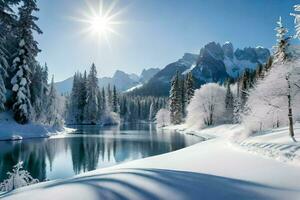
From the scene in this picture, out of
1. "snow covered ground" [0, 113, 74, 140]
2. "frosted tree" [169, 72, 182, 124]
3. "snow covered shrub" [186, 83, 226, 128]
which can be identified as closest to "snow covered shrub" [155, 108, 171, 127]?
"frosted tree" [169, 72, 182, 124]

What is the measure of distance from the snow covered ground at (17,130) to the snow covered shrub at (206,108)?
3243cm

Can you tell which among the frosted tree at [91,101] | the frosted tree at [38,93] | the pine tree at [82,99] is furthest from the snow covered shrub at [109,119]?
the frosted tree at [38,93]

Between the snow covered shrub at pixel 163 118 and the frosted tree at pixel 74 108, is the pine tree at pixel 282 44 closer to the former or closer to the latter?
the snow covered shrub at pixel 163 118

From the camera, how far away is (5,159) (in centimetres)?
2377

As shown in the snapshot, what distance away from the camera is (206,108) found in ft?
215

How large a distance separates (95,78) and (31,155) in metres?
77.1

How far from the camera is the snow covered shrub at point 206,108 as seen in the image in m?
64.8

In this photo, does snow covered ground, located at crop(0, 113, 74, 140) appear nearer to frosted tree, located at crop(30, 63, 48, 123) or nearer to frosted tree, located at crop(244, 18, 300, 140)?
frosted tree, located at crop(30, 63, 48, 123)

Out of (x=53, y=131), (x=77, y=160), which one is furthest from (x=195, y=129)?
(x=77, y=160)

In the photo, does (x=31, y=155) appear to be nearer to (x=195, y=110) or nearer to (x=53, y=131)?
(x=53, y=131)

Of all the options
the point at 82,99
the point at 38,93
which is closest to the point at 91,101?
the point at 82,99

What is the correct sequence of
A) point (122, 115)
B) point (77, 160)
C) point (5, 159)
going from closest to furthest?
point (5, 159)
point (77, 160)
point (122, 115)

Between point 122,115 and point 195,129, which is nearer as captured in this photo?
point 195,129

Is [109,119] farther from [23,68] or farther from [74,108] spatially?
[23,68]
